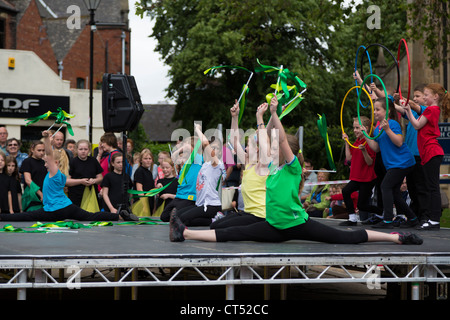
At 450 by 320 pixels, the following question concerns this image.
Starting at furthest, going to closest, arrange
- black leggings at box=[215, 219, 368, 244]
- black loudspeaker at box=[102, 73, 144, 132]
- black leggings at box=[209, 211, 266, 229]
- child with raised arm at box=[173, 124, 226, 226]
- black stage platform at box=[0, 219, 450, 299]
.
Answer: black loudspeaker at box=[102, 73, 144, 132] → child with raised arm at box=[173, 124, 226, 226] → black leggings at box=[209, 211, 266, 229] → black leggings at box=[215, 219, 368, 244] → black stage platform at box=[0, 219, 450, 299]

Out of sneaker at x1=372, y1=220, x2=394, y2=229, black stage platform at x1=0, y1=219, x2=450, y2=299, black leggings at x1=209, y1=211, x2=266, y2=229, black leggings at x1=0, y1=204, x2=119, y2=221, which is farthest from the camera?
black leggings at x1=0, y1=204, x2=119, y2=221

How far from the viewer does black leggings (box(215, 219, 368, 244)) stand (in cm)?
723

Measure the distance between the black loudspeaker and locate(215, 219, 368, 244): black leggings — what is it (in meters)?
4.95

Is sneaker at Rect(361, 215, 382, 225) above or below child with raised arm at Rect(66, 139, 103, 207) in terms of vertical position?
below

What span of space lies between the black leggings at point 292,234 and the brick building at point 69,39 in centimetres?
3704

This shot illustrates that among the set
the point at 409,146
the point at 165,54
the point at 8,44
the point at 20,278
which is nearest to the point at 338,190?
the point at 409,146

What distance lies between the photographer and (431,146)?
920 cm

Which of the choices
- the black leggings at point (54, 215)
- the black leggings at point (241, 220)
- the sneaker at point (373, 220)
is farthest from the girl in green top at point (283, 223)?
the black leggings at point (54, 215)

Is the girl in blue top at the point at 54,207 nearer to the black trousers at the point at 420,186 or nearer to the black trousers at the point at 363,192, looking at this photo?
the black trousers at the point at 363,192

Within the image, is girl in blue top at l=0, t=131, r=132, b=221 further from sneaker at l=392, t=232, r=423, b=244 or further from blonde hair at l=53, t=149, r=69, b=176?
sneaker at l=392, t=232, r=423, b=244

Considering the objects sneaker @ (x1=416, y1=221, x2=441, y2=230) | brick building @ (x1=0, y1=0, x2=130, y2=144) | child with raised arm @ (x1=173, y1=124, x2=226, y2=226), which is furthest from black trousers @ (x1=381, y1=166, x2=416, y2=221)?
brick building @ (x1=0, y1=0, x2=130, y2=144)

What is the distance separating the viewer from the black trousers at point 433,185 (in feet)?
30.2

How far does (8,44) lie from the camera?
136 ft

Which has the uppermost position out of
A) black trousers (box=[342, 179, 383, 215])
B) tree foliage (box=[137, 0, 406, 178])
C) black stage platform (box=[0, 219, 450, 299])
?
tree foliage (box=[137, 0, 406, 178])
